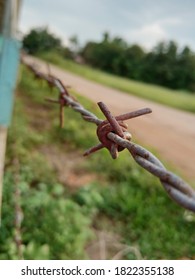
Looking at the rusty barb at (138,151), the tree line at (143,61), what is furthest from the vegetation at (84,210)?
the tree line at (143,61)

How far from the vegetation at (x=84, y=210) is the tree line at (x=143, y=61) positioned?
1209 centimetres

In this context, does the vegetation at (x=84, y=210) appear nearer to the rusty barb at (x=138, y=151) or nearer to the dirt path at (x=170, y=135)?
the dirt path at (x=170, y=135)

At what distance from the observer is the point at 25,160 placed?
2174 mm

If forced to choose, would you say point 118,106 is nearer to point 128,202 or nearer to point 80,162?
point 80,162

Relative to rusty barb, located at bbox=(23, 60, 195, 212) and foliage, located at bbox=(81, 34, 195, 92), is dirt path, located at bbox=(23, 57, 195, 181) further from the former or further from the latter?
foliage, located at bbox=(81, 34, 195, 92)

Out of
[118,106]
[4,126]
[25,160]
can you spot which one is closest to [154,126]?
[118,106]

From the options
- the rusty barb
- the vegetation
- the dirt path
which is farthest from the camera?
the dirt path

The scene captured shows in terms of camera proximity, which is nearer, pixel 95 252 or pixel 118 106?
pixel 95 252

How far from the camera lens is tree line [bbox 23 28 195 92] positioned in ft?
50.6

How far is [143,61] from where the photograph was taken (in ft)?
56.3

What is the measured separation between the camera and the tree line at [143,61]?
50.6 ft

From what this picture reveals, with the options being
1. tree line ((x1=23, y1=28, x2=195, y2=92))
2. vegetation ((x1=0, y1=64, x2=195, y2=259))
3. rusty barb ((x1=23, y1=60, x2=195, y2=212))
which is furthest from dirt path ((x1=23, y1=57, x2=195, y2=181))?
tree line ((x1=23, y1=28, x2=195, y2=92))

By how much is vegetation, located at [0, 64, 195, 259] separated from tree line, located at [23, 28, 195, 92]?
12.1m
